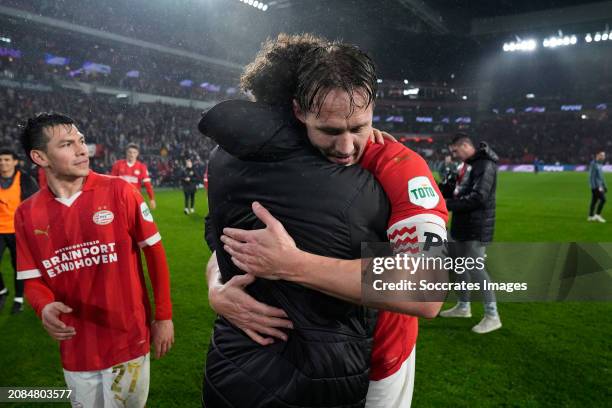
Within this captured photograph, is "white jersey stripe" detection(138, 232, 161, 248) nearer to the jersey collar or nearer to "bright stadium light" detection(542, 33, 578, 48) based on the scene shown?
the jersey collar

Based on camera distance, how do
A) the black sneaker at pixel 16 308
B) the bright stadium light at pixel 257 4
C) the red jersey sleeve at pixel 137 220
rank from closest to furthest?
the red jersey sleeve at pixel 137 220
the black sneaker at pixel 16 308
the bright stadium light at pixel 257 4

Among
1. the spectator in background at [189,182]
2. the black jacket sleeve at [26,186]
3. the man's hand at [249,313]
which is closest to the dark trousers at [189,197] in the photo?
the spectator in background at [189,182]

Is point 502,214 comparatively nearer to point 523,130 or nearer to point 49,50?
point 49,50

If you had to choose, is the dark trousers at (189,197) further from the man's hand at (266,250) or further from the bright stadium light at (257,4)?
the bright stadium light at (257,4)

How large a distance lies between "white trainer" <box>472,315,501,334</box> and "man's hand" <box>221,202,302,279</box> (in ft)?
14.6

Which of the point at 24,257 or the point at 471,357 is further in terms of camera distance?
the point at 471,357

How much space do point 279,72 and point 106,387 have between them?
2101 mm

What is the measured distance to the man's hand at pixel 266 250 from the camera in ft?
4.01

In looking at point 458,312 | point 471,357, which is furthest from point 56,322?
point 458,312

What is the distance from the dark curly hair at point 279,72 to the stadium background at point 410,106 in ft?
1.08

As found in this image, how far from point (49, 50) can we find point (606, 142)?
57.5 metres

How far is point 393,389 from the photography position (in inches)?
67.3

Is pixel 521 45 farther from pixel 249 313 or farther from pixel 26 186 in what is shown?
pixel 249 313

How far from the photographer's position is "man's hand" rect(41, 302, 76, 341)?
224 centimetres
